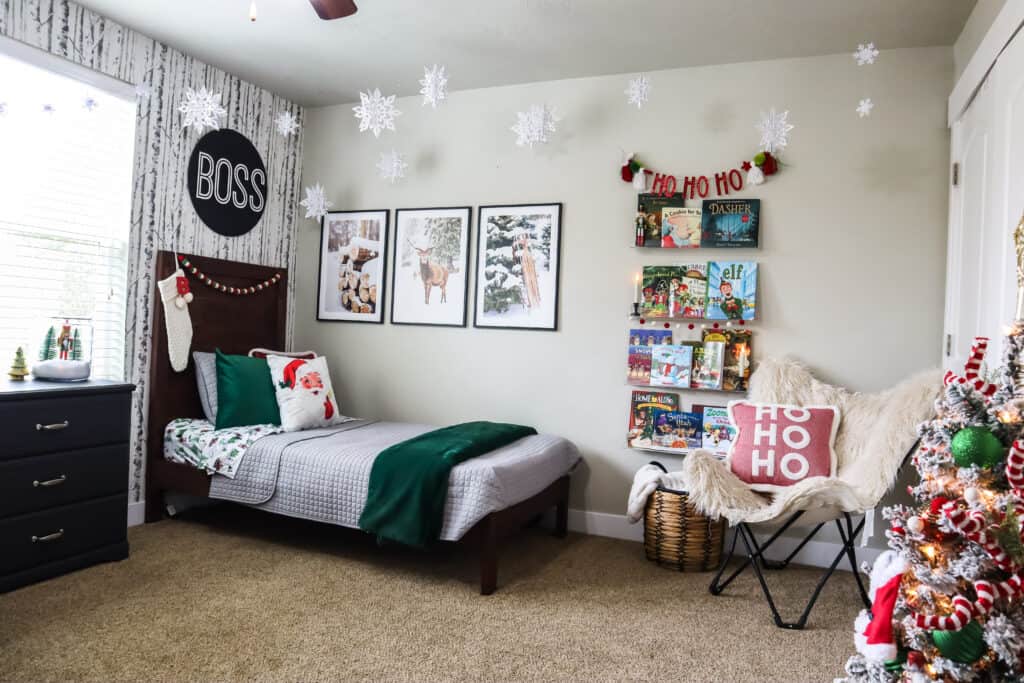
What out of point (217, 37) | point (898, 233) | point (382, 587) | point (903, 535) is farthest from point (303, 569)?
point (898, 233)

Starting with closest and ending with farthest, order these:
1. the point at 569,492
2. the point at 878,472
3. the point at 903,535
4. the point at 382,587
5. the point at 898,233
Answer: the point at 903,535, the point at 878,472, the point at 382,587, the point at 898,233, the point at 569,492

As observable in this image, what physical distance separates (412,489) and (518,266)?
154 cm

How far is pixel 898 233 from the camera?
322 centimetres

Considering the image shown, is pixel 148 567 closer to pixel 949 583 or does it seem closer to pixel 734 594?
pixel 734 594

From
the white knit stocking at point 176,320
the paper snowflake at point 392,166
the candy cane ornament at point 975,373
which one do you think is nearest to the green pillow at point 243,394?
the white knit stocking at point 176,320

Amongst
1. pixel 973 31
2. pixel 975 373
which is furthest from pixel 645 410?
pixel 973 31

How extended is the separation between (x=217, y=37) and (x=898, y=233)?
341cm

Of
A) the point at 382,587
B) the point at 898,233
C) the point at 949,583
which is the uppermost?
the point at 898,233

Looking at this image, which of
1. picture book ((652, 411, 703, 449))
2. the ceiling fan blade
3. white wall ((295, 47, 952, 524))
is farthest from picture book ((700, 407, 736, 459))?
the ceiling fan blade

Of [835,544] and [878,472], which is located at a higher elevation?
[878,472]

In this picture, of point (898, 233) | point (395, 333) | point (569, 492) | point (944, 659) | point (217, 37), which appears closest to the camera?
point (944, 659)

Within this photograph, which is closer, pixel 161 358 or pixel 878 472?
pixel 878 472

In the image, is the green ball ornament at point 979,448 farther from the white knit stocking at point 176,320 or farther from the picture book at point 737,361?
the white knit stocking at point 176,320

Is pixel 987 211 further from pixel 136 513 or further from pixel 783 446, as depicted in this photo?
pixel 136 513
